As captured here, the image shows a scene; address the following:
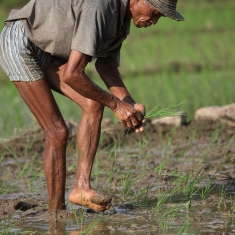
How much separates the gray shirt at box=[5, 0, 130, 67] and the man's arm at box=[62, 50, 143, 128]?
3.1 inches

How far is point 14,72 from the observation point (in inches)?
158

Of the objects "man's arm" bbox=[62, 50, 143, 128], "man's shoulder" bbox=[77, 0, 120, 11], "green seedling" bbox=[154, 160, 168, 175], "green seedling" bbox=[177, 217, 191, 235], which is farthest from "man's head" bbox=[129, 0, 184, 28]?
"green seedling" bbox=[154, 160, 168, 175]

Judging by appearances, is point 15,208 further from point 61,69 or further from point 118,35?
point 118,35

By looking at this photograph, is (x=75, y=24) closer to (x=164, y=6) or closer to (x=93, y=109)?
(x=164, y=6)

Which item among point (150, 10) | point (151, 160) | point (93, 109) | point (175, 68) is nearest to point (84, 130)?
point (93, 109)

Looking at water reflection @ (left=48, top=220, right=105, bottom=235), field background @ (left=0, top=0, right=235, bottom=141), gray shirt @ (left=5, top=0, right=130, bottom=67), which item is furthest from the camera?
field background @ (left=0, top=0, right=235, bottom=141)

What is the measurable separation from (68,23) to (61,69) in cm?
46

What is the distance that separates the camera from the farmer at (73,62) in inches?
144

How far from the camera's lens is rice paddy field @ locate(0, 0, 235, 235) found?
3926mm

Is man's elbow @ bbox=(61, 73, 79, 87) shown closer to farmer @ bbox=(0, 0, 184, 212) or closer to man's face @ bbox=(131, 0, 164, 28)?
farmer @ bbox=(0, 0, 184, 212)

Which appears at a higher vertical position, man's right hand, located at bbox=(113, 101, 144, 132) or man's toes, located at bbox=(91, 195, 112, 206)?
man's right hand, located at bbox=(113, 101, 144, 132)

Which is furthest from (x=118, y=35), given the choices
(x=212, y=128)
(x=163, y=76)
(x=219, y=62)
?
(x=219, y=62)

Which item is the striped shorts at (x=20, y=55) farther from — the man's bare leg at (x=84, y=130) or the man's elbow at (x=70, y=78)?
the man's elbow at (x=70, y=78)

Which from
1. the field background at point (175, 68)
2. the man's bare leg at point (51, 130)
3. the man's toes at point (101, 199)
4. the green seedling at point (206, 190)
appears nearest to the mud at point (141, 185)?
the green seedling at point (206, 190)
